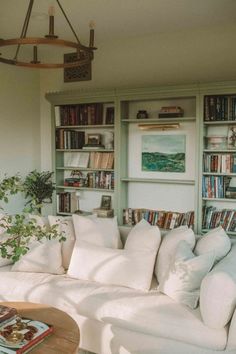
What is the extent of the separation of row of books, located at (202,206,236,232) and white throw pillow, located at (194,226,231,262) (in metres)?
1.30

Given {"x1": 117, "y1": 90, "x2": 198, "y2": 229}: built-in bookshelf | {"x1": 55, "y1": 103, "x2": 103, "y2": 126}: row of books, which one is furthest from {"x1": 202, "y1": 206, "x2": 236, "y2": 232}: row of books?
{"x1": 55, "y1": 103, "x2": 103, "y2": 126}: row of books

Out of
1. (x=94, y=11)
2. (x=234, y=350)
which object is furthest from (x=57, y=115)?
(x=234, y=350)

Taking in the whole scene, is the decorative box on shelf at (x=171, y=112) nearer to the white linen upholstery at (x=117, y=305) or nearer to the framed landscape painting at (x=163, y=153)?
the framed landscape painting at (x=163, y=153)

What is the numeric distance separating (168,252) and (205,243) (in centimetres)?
30

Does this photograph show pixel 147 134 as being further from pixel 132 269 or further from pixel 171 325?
pixel 171 325

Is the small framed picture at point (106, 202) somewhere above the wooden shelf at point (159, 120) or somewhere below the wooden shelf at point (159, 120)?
below

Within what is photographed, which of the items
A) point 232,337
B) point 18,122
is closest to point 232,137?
point 232,337

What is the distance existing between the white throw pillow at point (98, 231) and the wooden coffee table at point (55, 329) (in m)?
0.96

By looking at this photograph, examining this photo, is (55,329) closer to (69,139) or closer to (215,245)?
(215,245)

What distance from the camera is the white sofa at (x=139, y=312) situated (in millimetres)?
2256

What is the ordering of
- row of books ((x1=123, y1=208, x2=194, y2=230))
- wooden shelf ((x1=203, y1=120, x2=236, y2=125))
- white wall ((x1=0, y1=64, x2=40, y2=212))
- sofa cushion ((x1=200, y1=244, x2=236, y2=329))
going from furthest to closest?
white wall ((x1=0, y1=64, x2=40, y2=212))
row of books ((x1=123, y1=208, x2=194, y2=230))
wooden shelf ((x1=203, y1=120, x2=236, y2=125))
sofa cushion ((x1=200, y1=244, x2=236, y2=329))

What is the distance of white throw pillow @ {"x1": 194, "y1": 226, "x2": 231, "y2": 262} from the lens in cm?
275

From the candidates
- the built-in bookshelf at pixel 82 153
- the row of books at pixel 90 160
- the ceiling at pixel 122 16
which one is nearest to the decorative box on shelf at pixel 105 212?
the built-in bookshelf at pixel 82 153

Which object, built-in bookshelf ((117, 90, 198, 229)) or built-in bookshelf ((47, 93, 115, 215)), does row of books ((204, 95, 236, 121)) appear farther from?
built-in bookshelf ((47, 93, 115, 215))
